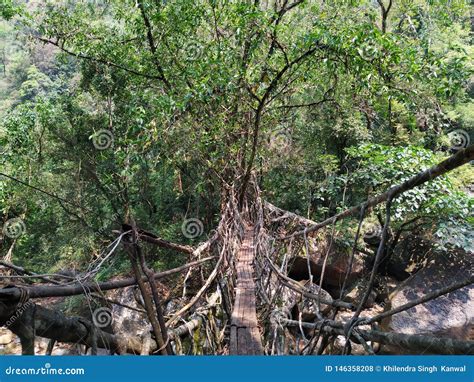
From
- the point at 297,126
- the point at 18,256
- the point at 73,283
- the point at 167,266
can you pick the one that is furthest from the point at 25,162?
the point at 73,283

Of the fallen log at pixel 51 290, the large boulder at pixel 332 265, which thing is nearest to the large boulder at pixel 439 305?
the large boulder at pixel 332 265

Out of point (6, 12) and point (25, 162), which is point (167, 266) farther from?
point (6, 12)

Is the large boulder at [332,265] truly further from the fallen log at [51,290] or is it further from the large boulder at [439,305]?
the fallen log at [51,290]

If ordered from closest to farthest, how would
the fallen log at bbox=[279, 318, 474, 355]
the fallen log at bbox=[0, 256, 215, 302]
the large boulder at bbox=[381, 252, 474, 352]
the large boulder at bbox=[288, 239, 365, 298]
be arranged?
the fallen log at bbox=[279, 318, 474, 355]
the fallen log at bbox=[0, 256, 215, 302]
the large boulder at bbox=[381, 252, 474, 352]
the large boulder at bbox=[288, 239, 365, 298]

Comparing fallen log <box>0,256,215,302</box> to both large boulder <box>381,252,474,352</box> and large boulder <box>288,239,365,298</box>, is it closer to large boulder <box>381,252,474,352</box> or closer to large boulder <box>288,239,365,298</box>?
large boulder <box>381,252,474,352</box>

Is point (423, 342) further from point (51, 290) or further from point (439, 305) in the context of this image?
point (439, 305)

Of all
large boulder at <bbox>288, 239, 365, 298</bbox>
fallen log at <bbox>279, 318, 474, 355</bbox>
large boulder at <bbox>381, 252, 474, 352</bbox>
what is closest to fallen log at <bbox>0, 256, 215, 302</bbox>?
fallen log at <bbox>279, 318, 474, 355</bbox>

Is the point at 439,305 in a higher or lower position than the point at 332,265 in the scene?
lower

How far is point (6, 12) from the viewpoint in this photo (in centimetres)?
355

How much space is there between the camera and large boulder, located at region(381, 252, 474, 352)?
4.02m

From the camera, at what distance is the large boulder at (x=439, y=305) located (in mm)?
4020

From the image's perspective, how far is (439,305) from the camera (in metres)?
4.25

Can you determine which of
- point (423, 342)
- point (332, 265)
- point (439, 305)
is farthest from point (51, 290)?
point (332, 265)

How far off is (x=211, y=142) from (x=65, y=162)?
3969 millimetres
